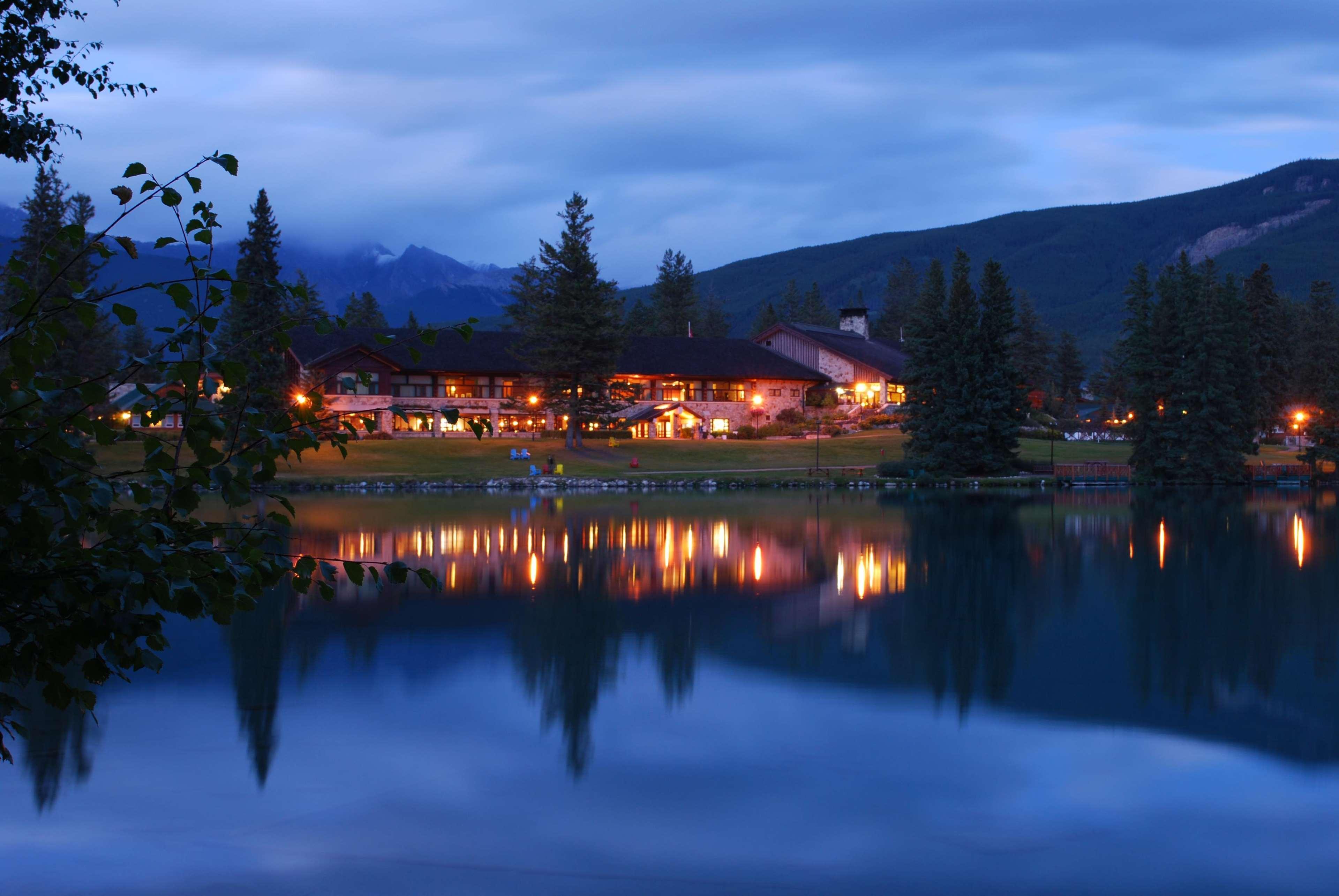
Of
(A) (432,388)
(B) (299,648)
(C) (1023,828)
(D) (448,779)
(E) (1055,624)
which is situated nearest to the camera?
(C) (1023,828)

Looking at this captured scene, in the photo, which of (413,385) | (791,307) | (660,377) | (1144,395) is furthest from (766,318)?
(1144,395)

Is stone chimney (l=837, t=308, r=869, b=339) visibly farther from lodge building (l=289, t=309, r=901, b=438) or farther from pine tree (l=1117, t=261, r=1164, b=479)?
pine tree (l=1117, t=261, r=1164, b=479)

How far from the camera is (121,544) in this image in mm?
3768

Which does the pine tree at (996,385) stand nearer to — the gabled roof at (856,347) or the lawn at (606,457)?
the lawn at (606,457)

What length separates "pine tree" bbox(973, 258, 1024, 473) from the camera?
189 ft

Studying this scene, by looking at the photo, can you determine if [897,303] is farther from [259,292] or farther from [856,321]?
[259,292]

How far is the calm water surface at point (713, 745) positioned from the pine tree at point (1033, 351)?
64.8 m

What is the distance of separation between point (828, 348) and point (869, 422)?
807 centimetres

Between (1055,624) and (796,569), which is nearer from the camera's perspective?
(1055,624)

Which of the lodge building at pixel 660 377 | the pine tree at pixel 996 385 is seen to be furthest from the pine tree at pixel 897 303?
the pine tree at pixel 996 385

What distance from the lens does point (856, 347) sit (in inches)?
3201

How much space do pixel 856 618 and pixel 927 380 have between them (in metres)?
40.7

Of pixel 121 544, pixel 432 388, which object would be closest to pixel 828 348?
pixel 432 388

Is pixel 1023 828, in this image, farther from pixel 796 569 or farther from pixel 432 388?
pixel 432 388
